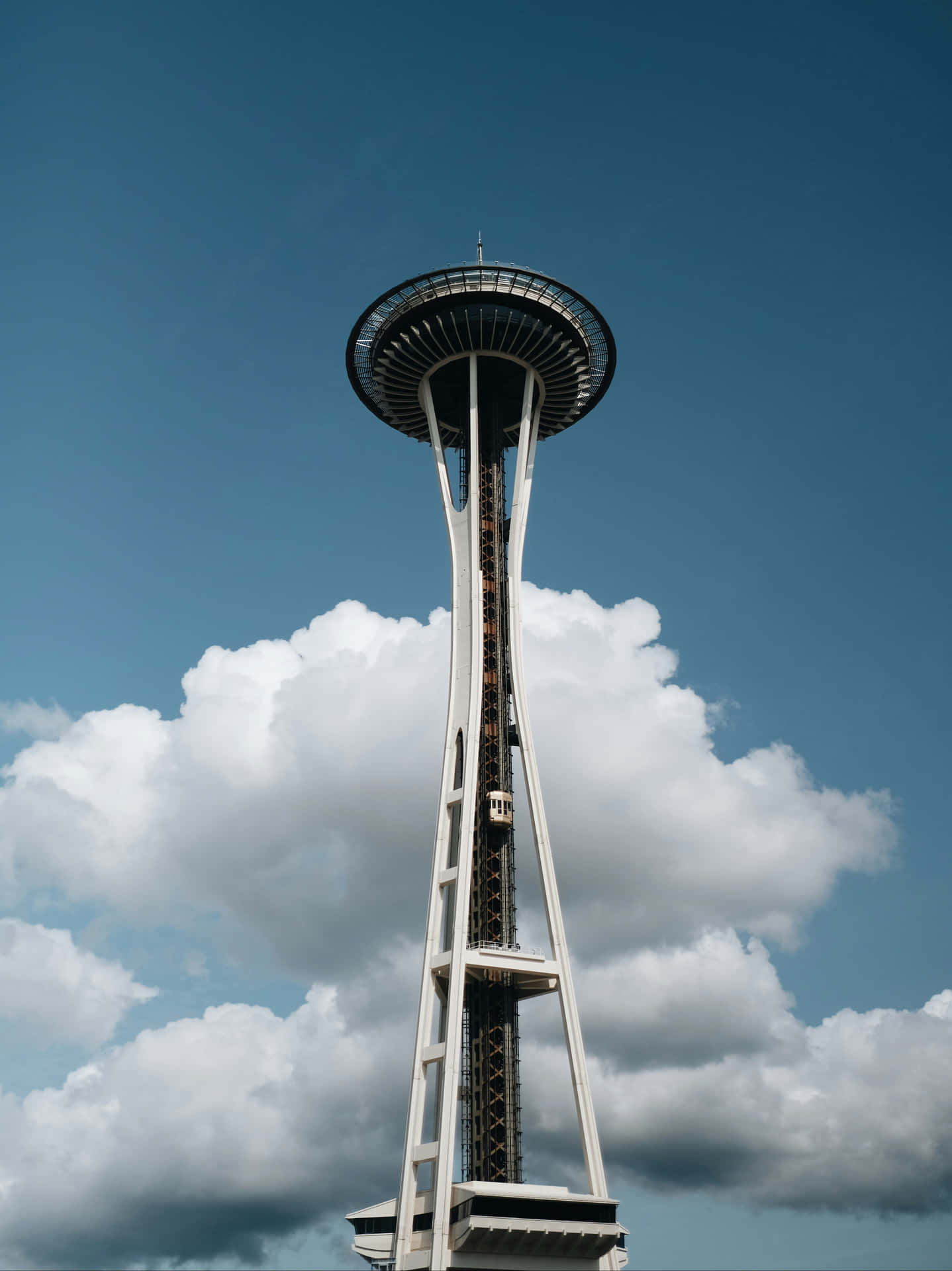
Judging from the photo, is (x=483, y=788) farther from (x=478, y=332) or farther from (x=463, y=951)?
(x=478, y=332)

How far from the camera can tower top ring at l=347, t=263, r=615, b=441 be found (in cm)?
8656

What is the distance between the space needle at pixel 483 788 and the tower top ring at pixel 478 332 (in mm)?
111

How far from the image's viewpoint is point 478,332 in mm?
87812

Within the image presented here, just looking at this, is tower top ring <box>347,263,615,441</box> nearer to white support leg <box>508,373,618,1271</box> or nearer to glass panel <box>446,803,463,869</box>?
white support leg <box>508,373,618,1271</box>

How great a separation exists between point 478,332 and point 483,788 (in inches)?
1248

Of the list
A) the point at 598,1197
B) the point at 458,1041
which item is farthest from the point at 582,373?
the point at 598,1197

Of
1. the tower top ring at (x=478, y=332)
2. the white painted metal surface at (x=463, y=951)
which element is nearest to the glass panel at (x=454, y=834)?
the white painted metal surface at (x=463, y=951)

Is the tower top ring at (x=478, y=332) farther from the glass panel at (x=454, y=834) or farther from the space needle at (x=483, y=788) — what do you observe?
the glass panel at (x=454, y=834)

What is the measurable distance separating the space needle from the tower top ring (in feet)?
0.36

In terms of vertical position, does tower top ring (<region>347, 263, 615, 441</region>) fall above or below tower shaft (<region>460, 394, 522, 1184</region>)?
above

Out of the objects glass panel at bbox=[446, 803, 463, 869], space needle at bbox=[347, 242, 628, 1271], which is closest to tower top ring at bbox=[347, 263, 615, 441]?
space needle at bbox=[347, 242, 628, 1271]

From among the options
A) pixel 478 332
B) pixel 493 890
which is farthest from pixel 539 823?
pixel 478 332

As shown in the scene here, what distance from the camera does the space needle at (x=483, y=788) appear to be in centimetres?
6775

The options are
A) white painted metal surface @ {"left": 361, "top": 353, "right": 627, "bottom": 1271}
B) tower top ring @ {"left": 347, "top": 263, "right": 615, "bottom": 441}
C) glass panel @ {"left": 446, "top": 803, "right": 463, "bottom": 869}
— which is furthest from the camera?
tower top ring @ {"left": 347, "top": 263, "right": 615, "bottom": 441}
